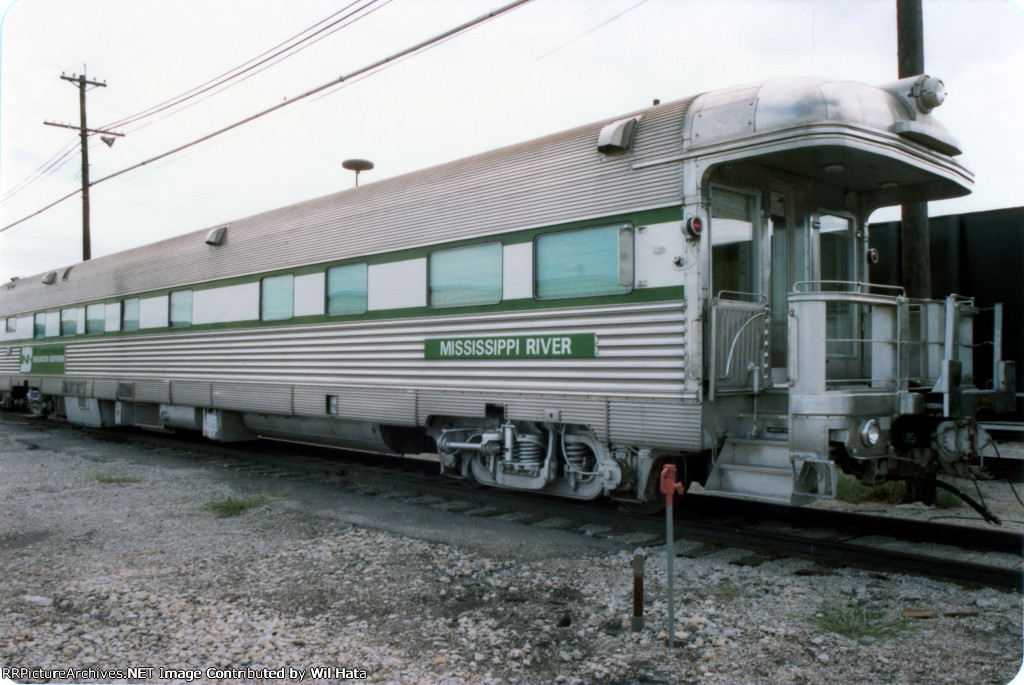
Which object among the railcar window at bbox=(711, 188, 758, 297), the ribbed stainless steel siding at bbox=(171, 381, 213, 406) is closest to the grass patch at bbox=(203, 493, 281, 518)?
the ribbed stainless steel siding at bbox=(171, 381, 213, 406)

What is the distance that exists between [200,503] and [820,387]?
20.9ft

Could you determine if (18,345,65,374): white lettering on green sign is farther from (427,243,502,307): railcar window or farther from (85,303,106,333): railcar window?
(427,243,502,307): railcar window

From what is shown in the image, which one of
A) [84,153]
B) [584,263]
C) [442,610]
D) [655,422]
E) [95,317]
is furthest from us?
[84,153]

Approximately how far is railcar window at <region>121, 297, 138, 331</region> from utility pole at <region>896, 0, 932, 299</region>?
39.9 feet

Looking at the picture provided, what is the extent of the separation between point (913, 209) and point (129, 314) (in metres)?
12.6

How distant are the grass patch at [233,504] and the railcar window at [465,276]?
277cm

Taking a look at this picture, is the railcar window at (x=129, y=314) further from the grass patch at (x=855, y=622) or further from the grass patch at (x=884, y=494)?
the grass patch at (x=855, y=622)

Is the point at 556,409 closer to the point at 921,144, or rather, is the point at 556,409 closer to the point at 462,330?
the point at 462,330

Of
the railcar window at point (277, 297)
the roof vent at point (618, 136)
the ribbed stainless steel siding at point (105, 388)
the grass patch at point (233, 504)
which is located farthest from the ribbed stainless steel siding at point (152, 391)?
the roof vent at point (618, 136)

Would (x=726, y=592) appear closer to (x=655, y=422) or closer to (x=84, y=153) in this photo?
(x=655, y=422)

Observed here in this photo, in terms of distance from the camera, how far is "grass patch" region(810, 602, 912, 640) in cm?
446

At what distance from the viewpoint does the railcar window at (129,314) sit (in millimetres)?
13977

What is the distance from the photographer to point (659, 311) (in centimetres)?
636

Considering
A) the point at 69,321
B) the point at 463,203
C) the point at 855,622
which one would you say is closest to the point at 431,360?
the point at 463,203
